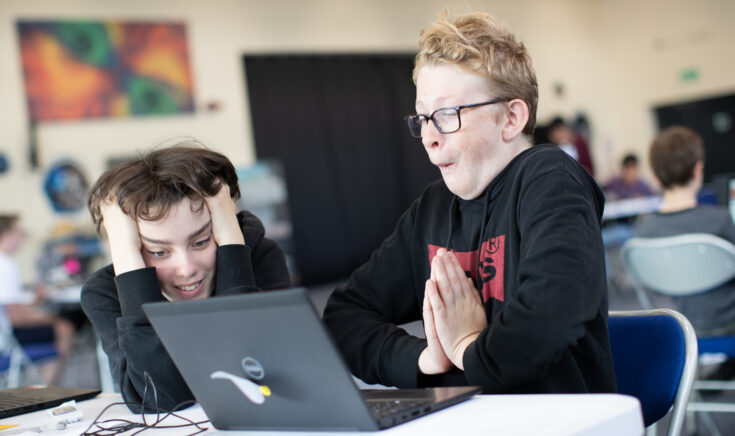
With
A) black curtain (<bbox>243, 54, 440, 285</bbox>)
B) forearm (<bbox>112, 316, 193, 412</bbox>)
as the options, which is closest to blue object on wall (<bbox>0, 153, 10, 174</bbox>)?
black curtain (<bbox>243, 54, 440, 285</bbox>)

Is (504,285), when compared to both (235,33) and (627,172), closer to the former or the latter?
(627,172)

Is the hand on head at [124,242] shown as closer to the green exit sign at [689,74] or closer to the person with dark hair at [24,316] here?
the person with dark hair at [24,316]

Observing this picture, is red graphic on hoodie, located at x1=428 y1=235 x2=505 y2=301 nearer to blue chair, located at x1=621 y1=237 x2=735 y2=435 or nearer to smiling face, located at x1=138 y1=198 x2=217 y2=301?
smiling face, located at x1=138 y1=198 x2=217 y2=301

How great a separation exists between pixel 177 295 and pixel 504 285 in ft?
2.33

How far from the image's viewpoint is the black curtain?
9016 mm

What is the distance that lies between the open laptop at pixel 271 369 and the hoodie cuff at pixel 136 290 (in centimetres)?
39

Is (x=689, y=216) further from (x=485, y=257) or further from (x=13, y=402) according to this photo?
(x=13, y=402)

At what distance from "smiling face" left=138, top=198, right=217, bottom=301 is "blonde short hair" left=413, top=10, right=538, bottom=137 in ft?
1.76

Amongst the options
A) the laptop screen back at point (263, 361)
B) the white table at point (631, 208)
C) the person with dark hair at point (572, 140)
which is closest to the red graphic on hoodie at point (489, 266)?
the laptop screen back at point (263, 361)

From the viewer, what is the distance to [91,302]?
1611 mm

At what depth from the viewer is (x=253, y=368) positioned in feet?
3.15

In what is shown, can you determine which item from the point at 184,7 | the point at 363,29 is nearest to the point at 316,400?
the point at 184,7

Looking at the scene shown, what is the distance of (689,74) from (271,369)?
37.8 feet

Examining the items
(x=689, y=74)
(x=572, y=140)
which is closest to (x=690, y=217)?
(x=572, y=140)
